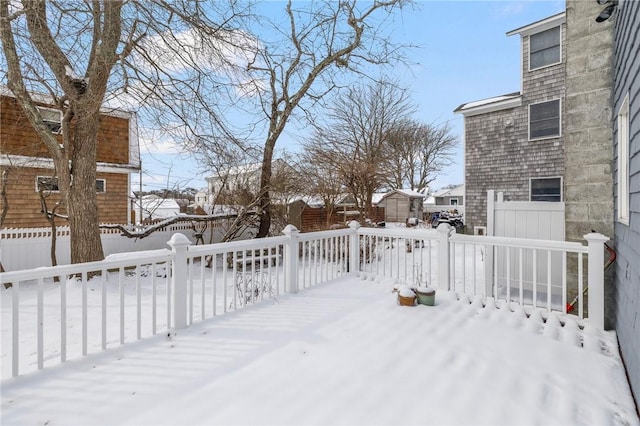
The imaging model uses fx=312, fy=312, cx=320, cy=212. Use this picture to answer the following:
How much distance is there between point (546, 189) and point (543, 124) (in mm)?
2080

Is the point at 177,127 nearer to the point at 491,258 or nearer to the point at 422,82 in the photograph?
the point at 491,258

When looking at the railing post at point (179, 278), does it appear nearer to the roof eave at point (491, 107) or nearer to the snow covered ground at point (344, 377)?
the snow covered ground at point (344, 377)

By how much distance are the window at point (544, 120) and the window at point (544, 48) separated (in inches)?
48.9

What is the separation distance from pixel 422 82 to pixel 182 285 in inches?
320

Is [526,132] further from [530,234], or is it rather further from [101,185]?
[101,185]

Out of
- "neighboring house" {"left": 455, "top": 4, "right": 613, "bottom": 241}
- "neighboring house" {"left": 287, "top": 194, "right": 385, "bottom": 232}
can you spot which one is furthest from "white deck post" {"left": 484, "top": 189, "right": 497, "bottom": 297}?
"neighboring house" {"left": 287, "top": 194, "right": 385, "bottom": 232}

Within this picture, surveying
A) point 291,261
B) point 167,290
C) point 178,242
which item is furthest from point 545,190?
point 167,290

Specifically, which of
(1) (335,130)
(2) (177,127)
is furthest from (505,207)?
(1) (335,130)

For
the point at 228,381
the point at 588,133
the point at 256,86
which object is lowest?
the point at 228,381

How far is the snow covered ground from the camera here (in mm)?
1870

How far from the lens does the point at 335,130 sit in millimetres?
14992

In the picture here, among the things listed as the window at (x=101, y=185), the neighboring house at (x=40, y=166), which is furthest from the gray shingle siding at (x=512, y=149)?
the window at (x=101, y=185)

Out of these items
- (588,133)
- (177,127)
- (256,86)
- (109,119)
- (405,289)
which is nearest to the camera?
(588,133)

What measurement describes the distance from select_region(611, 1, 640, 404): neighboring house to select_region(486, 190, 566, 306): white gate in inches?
37.8
